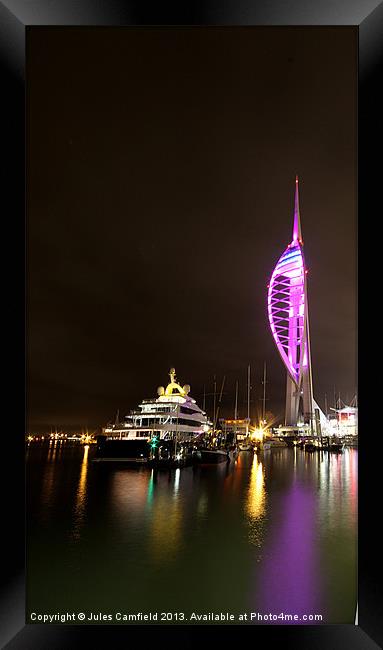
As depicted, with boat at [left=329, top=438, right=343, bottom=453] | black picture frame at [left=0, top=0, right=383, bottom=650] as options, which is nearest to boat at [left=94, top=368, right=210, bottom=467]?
boat at [left=329, top=438, right=343, bottom=453]

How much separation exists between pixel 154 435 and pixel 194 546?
23.5 feet

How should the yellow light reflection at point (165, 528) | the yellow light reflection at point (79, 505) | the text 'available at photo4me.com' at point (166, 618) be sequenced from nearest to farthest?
1. the text 'available at photo4me.com' at point (166, 618)
2. the yellow light reflection at point (165, 528)
3. the yellow light reflection at point (79, 505)

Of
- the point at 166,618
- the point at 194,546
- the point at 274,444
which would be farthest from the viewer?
the point at 274,444

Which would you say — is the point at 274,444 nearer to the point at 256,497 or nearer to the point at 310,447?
the point at 310,447

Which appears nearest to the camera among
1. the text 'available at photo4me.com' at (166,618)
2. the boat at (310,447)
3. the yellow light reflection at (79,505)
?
the text 'available at photo4me.com' at (166,618)

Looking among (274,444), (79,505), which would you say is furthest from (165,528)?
(274,444)

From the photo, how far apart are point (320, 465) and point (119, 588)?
10921 mm

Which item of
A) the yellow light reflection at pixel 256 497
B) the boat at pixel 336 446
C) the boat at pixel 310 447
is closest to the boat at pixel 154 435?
the yellow light reflection at pixel 256 497

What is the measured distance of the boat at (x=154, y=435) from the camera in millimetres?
11766
